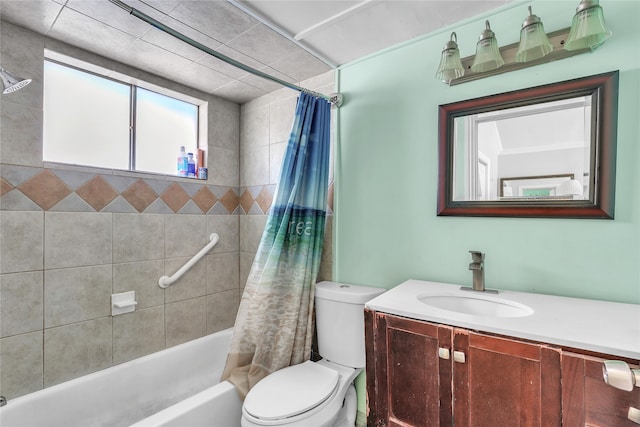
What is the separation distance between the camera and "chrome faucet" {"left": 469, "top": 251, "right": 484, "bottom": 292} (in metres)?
1.35

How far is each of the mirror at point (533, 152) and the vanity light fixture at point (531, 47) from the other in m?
0.12

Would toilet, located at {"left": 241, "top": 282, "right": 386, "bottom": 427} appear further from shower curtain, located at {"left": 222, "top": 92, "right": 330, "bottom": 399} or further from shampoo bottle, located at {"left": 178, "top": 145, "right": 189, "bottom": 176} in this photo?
shampoo bottle, located at {"left": 178, "top": 145, "right": 189, "bottom": 176}

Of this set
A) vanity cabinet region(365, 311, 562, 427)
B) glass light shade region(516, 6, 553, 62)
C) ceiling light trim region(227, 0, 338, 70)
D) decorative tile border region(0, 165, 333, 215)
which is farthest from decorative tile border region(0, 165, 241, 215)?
glass light shade region(516, 6, 553, 62)

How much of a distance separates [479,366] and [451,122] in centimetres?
112

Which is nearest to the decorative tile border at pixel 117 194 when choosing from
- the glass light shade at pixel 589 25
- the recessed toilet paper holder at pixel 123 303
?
the recessed toilet paper holder at pixel 123 303

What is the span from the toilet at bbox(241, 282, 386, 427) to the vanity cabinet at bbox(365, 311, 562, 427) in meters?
0.26

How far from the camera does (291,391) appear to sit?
1.43 meters

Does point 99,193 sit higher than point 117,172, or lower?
lower

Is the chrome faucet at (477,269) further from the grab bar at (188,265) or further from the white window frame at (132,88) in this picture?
the white window frame at (132,88)

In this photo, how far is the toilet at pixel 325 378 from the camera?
1.30 m

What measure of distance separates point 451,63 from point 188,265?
2.02 metres

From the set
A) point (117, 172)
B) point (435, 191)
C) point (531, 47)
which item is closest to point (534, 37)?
point (531, 47)

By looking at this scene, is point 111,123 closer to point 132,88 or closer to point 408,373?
point 132,88

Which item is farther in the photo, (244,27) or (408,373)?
(244,27)
